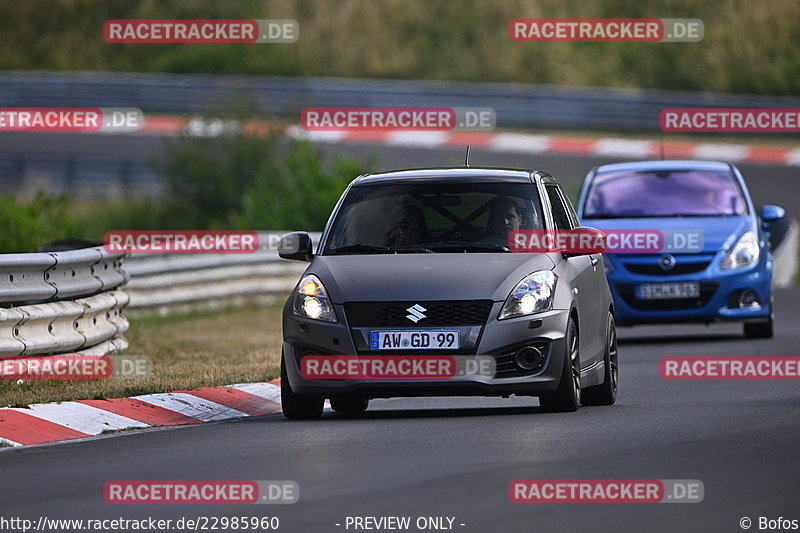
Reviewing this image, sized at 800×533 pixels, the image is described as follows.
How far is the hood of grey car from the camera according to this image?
38.1 ft

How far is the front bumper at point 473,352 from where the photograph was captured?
1155 centimetres

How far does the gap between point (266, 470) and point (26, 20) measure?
148 ft

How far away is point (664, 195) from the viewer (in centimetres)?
1928

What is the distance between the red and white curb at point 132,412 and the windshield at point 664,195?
241 inches

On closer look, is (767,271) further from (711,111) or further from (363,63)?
(363,63)

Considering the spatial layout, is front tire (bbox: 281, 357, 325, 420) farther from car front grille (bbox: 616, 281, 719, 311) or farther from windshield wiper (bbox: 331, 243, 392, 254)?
car front grille (bbox: 616, 281, 719, 311)

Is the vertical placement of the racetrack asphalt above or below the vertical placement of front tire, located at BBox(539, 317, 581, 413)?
below

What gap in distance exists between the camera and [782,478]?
8812mm

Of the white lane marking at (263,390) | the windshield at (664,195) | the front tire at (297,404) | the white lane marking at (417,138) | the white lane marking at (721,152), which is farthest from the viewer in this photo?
the white lane marking at (417,138)

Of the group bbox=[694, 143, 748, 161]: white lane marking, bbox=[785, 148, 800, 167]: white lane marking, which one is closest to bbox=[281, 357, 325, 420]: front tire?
bbox=[694, 143, 748, 161]: white lane marking

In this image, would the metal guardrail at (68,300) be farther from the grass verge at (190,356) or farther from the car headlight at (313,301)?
the car headlight at (313,301)

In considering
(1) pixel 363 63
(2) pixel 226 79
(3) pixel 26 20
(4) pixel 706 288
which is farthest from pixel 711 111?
(3) pixel 26 20

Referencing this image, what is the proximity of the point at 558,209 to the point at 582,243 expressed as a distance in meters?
0.71

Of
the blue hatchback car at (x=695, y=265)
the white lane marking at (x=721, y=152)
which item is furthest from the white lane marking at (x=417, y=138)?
the blue hatchback car at (x=695, y=265)
